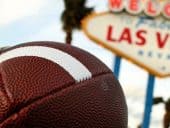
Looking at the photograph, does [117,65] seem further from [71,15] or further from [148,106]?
[71,15]

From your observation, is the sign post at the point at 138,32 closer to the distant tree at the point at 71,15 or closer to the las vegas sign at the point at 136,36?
the las vegas sign at the point at 136,36

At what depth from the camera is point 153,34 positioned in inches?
693

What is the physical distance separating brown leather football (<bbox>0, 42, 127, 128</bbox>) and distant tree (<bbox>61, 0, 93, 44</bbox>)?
1083 inches

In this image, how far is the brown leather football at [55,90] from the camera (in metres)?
3.23

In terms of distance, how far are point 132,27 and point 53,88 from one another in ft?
46.7

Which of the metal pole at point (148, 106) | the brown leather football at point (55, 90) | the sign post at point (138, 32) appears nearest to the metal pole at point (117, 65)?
the sign post at point (138, 32)

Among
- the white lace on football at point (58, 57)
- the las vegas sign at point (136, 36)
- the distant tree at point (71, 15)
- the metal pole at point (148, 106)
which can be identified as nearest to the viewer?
the white lace on football at point (58, 57)

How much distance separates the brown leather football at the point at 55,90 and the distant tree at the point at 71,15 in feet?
90.2

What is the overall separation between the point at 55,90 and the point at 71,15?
28253mm

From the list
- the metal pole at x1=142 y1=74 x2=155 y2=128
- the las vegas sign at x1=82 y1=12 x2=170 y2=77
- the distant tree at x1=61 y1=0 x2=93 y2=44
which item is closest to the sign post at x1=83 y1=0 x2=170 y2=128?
the las vegas sign at x1=82 y1=12 x2=170 y2=77

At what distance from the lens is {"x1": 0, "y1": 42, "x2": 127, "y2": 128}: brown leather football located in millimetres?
3227

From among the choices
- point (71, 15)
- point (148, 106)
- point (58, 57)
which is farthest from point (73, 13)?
point (58, 57)

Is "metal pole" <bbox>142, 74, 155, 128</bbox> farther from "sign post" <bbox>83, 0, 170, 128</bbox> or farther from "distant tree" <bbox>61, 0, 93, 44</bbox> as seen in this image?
"distant tree" <bbox>61, 0, 93, 44</bbox>

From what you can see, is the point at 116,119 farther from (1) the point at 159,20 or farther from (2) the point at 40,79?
(1) the point at 159,20
